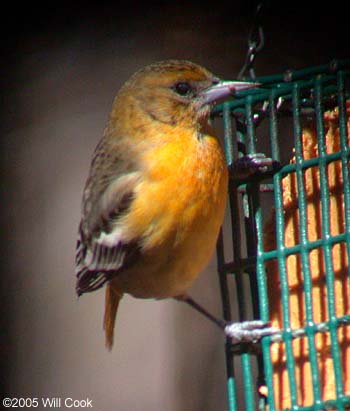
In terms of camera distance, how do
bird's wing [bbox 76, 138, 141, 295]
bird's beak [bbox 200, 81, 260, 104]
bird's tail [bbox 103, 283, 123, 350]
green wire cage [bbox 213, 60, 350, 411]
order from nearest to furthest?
1. green wire cage [bbox 213, 60, 350, 411]
2. bird's beak [bbox 200, 81, 260, 104]
3. bird's wing [bbox 76, 138, 141, 295]
4. bird's tail [bbox 103, 283, 123, 350]

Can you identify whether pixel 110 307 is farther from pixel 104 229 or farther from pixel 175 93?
pixel 175 93

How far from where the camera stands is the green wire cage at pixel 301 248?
3516 millimetres

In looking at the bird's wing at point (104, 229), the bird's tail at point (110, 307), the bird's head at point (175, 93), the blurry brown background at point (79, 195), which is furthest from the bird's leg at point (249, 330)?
the blurry brown background at point (79, 195)

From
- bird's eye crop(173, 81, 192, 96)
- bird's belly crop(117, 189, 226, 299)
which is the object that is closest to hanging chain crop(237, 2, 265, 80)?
bird's eye crop(173, 81, 192, 96)

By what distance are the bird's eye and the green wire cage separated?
16cm

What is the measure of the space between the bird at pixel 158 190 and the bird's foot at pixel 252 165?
0.08m

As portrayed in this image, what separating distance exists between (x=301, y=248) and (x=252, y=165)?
38cm

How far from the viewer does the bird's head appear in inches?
153

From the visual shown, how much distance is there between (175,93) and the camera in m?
3.97

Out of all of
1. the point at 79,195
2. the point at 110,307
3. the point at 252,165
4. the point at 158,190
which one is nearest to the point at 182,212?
the point at 158,190

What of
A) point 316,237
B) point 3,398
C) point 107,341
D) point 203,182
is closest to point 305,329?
point 316,237

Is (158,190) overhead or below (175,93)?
below

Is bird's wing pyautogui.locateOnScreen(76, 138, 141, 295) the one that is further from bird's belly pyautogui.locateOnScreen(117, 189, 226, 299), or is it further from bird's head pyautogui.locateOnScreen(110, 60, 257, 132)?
bird's head pyautogui.locateOnScreen(110, 60, 257, 132)

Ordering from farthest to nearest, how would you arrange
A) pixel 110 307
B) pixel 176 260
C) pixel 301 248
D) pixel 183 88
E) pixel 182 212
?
pixel 110 307 < pixel 183 88 < pixel 176 260 < pixel 182 212 < pixel 301 248
